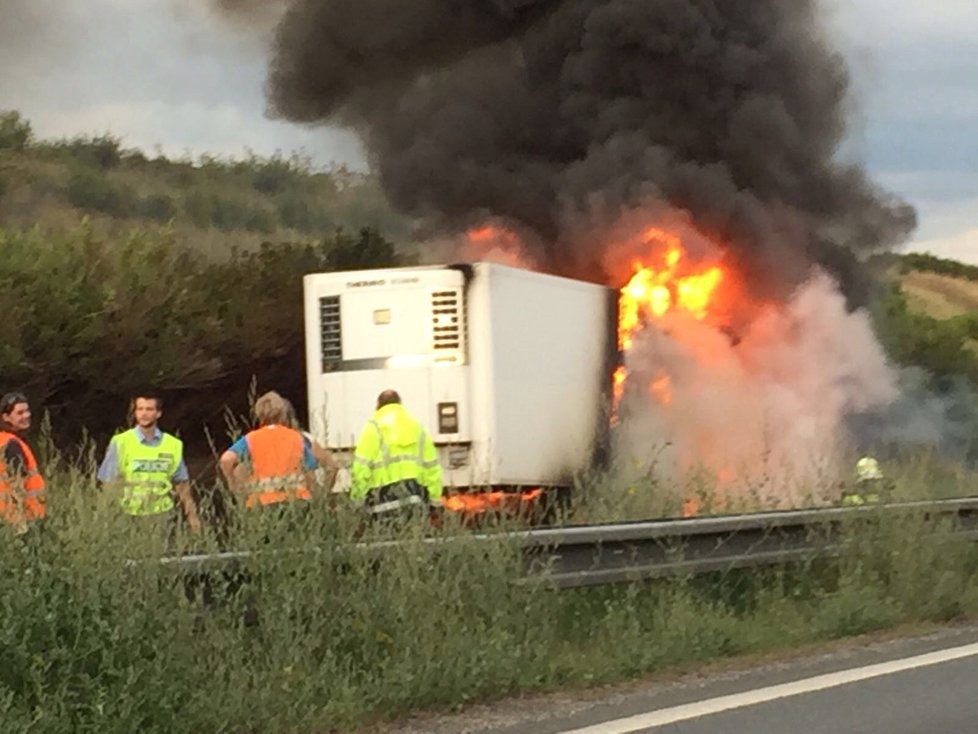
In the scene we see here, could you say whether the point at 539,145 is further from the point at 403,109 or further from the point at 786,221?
the point at 786,221

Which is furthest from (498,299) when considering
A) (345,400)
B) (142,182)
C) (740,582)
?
(142,182)

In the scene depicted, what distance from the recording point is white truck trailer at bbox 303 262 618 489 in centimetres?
1544

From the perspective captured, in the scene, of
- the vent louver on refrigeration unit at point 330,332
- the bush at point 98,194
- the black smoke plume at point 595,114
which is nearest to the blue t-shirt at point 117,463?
the vent louver on refrigeration unit at point 330,332

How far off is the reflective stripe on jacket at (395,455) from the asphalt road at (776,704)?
2.08 metres

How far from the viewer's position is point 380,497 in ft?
30.1

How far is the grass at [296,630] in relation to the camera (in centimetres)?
648

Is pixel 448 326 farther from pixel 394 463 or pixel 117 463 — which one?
pixel 117 463

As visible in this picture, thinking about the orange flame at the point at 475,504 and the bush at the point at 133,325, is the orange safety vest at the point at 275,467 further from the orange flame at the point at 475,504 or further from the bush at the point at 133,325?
the bush at the point at 133,325

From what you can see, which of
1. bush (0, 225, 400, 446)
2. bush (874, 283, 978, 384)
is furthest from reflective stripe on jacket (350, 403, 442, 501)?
bush (874, 283, 978, 384)

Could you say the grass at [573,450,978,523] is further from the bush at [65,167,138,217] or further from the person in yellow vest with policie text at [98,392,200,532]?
the bush at [65,167,138,217]

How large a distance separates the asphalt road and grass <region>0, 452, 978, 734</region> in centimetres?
27

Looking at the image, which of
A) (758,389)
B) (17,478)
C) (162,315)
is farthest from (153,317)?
(17,478)

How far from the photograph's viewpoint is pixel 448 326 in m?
15.5

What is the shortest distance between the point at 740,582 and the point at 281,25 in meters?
19.9
